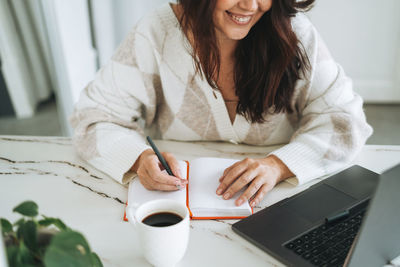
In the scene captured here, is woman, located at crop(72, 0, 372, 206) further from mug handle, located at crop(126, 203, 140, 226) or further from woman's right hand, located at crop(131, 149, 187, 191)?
mug handle, located at crop(126, 203, 140, 226)

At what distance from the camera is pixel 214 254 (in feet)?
2.49

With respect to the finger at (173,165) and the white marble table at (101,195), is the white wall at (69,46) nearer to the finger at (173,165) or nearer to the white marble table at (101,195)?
the white marble table at (101,195)

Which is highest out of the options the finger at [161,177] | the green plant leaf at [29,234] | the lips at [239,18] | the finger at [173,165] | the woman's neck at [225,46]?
the lips at [239,18]

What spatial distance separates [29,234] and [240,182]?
1.73 ft

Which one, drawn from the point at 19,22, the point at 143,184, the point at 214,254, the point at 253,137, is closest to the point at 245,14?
the point at 253,137

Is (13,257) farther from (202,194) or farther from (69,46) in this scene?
(69,46)

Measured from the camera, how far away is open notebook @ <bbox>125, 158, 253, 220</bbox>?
87 cm

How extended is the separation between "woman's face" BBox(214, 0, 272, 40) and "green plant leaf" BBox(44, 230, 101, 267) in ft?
2.53

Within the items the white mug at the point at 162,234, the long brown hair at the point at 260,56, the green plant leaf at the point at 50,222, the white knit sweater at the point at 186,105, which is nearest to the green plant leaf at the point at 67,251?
the green plant leaf at the point at 50,222

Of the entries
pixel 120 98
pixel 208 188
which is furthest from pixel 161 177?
pixel 120 98

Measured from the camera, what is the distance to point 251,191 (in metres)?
0.93

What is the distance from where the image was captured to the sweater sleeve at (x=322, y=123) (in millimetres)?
1043

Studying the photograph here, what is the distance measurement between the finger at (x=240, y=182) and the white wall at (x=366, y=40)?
2293mm

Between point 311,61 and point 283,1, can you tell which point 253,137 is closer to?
point 311,61
